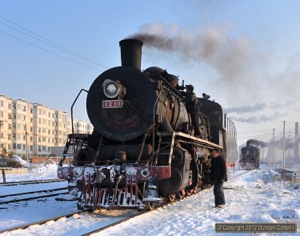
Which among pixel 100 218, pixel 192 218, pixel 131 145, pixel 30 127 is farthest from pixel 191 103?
pixel 30 127

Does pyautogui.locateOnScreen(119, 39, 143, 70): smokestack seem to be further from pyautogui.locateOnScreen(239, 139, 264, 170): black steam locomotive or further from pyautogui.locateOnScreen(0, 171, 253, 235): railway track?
pyautogui.locateOnScreen(239, 139, 264, 170): black steam locomotive

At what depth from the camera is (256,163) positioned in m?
49.2

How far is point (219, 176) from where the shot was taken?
1025 cm

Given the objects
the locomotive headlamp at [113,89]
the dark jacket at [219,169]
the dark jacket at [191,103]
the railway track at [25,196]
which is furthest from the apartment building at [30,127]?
the locomotive headlamp at [113,89]

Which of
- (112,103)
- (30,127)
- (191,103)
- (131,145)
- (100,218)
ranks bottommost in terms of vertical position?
(100,218)

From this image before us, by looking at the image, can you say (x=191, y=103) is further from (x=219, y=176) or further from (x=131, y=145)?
(x=131, y=145)

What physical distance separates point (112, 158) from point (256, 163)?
42612 mm

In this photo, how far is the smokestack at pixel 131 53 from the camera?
10.3 metres

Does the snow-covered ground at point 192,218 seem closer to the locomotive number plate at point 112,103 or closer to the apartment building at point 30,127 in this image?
the locomotive number plate at point 112,103

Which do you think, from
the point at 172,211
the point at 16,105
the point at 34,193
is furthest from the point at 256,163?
the point at 16,105

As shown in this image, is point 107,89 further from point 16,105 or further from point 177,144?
point 16,105

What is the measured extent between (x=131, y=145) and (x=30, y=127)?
292 ft

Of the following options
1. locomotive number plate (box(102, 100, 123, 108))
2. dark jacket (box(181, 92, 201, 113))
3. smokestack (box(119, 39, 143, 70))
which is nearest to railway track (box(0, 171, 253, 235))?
locomotive number plate (box(102, 100, 123, 108))

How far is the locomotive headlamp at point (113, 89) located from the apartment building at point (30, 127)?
71258mm
